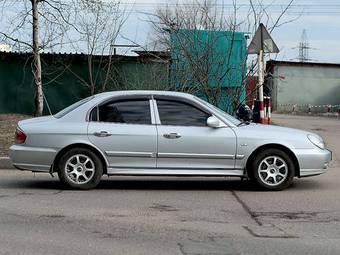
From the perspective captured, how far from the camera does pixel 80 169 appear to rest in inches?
370

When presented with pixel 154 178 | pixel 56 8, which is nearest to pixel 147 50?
pixel 56 8

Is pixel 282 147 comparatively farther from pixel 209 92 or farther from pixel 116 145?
pixel 209 92

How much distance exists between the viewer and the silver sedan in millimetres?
9312

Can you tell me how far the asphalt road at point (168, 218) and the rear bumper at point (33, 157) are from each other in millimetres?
381

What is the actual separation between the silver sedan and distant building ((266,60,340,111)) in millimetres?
39593

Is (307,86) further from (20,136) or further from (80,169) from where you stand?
(20,136)

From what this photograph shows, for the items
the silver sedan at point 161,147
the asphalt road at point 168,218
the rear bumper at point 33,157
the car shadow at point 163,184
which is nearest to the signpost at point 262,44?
the car shadow at point 163,184

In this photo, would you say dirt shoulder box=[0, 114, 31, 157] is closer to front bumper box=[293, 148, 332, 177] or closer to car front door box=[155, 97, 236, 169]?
car front door box=[155, 97, 236, 169]

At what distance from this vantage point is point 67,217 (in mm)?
7492

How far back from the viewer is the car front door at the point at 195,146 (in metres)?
9.30

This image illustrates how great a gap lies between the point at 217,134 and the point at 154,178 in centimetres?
213

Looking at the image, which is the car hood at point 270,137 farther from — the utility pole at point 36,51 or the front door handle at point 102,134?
the utility pole at point 36,51

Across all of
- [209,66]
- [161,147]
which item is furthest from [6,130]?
[161,147]

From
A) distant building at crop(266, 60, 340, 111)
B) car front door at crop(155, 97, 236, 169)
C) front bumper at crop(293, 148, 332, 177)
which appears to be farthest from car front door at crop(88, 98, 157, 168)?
distant building at crop(266, 60, 340, 111)
